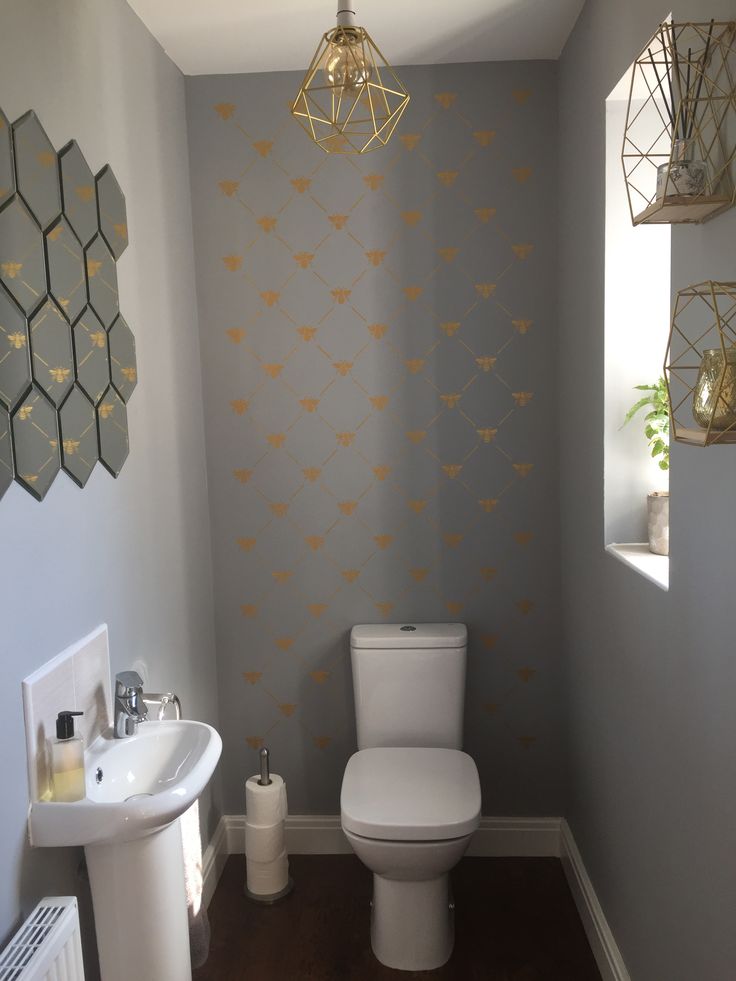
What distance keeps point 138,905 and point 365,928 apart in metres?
1.01

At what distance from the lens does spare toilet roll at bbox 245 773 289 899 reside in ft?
9.01

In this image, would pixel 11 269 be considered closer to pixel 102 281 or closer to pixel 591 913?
pixel 102 281

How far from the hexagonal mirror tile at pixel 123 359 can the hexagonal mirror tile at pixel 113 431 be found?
1.5 inches

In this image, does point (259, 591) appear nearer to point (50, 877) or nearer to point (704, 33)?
point (50, 877)

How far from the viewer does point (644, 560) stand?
6.83ft

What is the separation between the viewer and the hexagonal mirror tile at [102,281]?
199 centimetres

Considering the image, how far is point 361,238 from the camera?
281 cm

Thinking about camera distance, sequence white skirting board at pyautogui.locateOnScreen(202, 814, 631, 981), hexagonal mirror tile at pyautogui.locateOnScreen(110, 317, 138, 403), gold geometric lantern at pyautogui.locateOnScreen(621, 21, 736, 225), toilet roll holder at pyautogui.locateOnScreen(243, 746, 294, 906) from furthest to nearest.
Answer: white skirting board at pyautogui.locateOnScreen(202, 814, 631, 981)
toilet roll holder at pyautogui.locateOnScreen(243, 746, 294, 906)
hexagonal mirror tile at pyautogui.locateOnScreen(110, 317, 138, 403)
gold geometric lantern at pyautogui.locateOnScreen(621, 21, 736, 225)

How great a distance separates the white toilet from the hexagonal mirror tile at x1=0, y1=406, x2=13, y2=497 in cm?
128

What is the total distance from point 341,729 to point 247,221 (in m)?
1.70

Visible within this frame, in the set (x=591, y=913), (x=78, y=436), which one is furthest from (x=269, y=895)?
(x=78, y=436)

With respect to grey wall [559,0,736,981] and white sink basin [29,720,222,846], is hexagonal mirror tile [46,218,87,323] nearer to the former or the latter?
white sink basin [29,720,222,846]

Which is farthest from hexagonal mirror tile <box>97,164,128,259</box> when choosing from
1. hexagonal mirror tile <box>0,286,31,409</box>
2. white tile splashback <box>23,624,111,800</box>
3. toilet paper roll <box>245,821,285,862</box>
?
toilet paper roll <box>245,821,285,862</box>

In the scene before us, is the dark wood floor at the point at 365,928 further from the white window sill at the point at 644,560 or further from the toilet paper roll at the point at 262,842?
the white window sill at the point at 644,560
